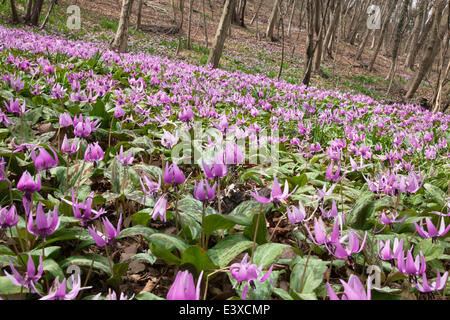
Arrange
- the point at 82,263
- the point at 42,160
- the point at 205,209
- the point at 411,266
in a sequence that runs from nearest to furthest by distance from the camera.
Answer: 1. the point at 411,266
2. the point at 82,263
3. the point at 42,160
4. the point at 205,209

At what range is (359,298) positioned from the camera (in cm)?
82

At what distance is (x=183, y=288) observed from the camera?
75cm

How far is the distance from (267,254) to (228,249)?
19 centimetres

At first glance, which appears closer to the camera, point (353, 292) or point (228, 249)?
point (353, 292)

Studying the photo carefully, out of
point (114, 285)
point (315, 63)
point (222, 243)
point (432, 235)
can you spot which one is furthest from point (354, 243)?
point (315, 63)

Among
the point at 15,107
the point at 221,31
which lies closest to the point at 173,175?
the point at 15,107

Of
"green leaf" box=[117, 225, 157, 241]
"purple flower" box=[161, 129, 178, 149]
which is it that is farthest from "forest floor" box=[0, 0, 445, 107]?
"green leaf" box=[117, 225, 157, 241]

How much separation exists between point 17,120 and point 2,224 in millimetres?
1678

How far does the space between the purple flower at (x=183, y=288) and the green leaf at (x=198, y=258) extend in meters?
0.41

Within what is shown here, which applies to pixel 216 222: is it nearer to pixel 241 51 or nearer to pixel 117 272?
pixel 117 272

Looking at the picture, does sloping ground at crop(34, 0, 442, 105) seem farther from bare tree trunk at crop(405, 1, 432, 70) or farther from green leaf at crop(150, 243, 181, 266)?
green leaf at crop(150, 243, 181, 266)

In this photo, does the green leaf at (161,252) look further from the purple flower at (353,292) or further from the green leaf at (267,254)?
the purple flower at (353,292)

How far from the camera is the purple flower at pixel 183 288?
0.74 metres
